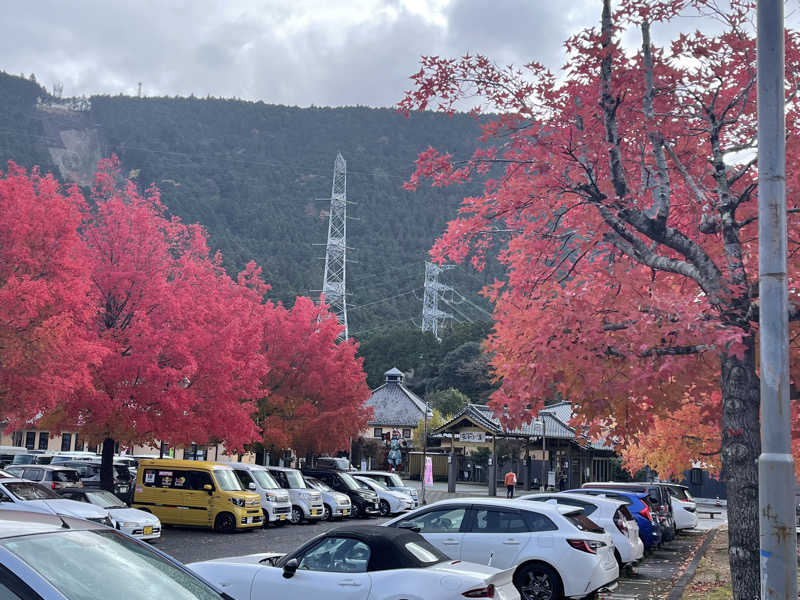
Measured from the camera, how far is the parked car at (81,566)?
4.10 m

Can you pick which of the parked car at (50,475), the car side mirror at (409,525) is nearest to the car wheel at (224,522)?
the parked car at (50,475)

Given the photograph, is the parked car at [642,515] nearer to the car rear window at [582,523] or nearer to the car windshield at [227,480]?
the car rear window at [582,523]

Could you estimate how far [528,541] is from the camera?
13266 mm

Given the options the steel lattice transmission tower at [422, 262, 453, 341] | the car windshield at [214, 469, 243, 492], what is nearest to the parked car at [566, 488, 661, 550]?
the car windshield at [214, 469, 243, 492]

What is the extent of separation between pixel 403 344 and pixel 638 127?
83.1 meters

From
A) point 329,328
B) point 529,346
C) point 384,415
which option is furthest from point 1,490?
point 384,415

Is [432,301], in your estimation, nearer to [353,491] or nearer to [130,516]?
[353,491]

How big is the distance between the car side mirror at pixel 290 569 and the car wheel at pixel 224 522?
18.0 metres

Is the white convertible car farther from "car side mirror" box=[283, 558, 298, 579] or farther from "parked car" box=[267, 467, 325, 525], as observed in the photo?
"parked car" box=[267, 467, 325, 525]

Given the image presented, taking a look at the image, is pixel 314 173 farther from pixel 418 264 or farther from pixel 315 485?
pixel 315 485

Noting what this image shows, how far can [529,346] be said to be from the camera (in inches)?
446

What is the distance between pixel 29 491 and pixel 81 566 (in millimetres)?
17086

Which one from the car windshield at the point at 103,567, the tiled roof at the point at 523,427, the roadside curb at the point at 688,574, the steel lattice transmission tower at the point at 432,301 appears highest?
the steel lattice transmission tower at the point at 432,301

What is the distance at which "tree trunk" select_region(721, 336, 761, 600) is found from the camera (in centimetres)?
996
